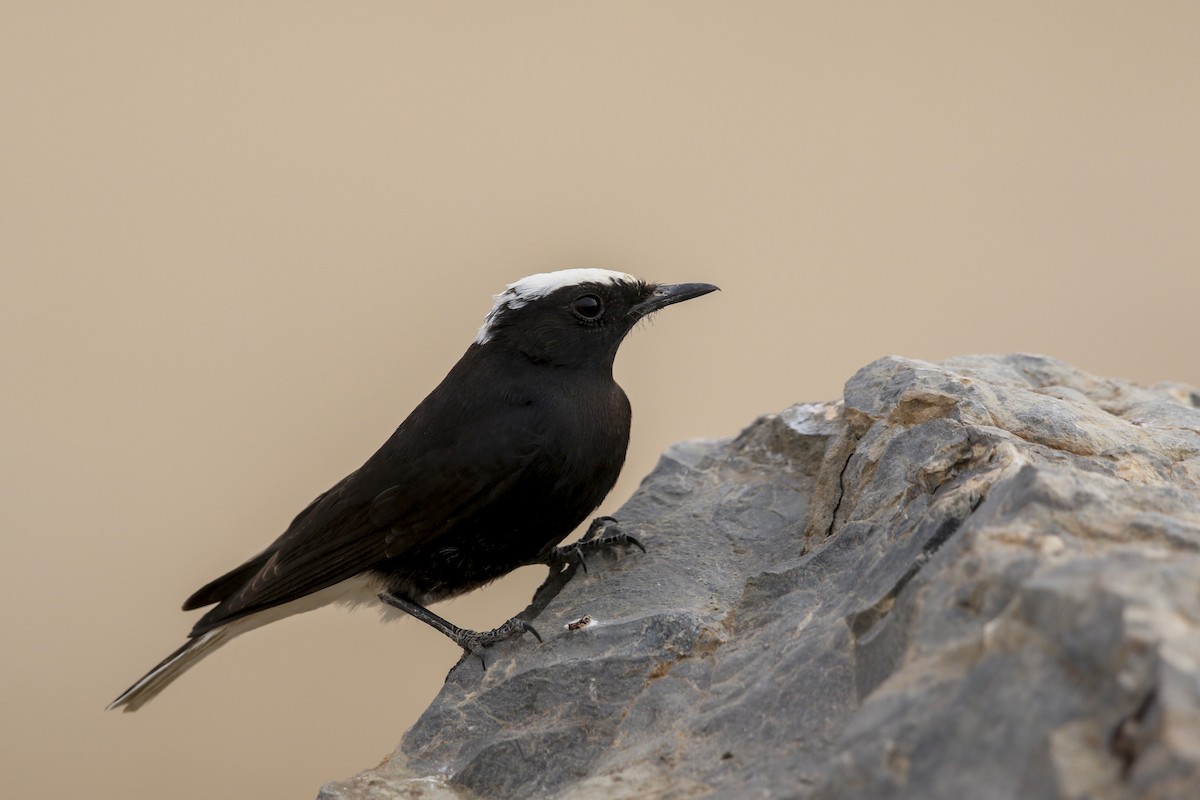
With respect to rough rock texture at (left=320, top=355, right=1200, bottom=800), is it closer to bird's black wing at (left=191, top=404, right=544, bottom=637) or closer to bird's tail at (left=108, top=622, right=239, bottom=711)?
bird's black wing at (left=191, top=404, right=544, bottom=637)

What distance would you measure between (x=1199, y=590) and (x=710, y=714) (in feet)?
6.18

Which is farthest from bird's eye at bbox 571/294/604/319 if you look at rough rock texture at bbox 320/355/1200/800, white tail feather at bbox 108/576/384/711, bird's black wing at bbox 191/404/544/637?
white tail feather at bbox 108/576/384/711

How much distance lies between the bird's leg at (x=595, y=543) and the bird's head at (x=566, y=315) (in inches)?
36.1

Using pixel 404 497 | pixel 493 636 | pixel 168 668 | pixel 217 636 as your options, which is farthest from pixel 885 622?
pixel 168 668

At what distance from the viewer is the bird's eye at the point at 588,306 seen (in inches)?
243

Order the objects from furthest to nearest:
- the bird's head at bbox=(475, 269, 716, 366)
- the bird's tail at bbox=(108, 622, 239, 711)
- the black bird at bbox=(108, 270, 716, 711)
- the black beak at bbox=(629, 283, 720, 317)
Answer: the bird's tail at bbox=(108, 622, 239, 711)
the black beak at bbox=(629, 283, 720, 317)
the bird's head at bbox=(475, 269, 716, 366)
the black bird at bbox=(108, 270, 716, 711)

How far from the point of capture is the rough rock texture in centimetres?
244

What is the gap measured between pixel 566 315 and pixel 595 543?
128 centimetres

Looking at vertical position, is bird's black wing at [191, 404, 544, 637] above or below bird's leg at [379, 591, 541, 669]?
above

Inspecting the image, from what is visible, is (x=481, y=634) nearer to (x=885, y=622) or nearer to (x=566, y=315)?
(x=566, y=315)

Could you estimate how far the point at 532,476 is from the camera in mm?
5730

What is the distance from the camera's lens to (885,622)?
3455 millimetres

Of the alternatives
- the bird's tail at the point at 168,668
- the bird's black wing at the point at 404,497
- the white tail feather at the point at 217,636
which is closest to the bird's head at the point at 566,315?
the bird's black wing at the point at 404,497

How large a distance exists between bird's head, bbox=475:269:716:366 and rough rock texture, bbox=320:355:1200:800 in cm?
99
